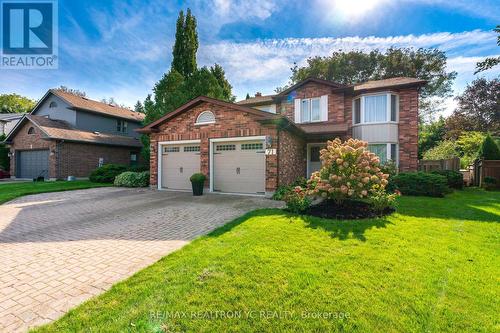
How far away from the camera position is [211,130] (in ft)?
38.7

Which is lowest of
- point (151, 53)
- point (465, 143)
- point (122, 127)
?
point (465, 143)

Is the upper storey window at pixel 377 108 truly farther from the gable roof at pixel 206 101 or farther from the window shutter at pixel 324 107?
the gable roof at pixel 206 101

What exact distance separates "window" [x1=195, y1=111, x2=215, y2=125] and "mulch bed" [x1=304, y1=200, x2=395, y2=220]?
699cm

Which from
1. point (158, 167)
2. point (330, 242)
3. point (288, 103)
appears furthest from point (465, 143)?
point (158, 167)

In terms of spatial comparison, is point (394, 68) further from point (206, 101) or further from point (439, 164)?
point (206, 101)

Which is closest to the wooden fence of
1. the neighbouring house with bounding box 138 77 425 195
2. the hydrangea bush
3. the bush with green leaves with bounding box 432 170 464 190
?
the bush with green leaves with bounding box 432 170 464 190

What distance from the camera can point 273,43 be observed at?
41.1ft

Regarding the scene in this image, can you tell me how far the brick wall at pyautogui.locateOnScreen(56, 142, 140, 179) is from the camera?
58.6 ft

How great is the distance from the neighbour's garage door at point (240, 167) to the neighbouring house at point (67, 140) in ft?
44.2

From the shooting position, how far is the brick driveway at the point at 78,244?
114 inches

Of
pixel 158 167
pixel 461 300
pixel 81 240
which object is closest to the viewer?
pixel 461 300

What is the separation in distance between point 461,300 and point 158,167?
43.6 feet

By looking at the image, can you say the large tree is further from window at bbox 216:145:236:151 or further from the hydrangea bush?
the hydrangea bush

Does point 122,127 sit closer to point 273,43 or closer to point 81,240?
Result: point 273,43
